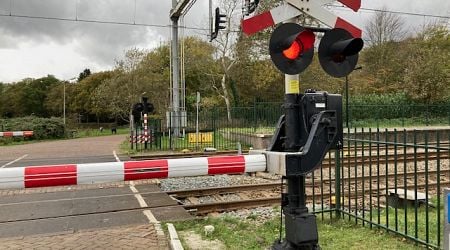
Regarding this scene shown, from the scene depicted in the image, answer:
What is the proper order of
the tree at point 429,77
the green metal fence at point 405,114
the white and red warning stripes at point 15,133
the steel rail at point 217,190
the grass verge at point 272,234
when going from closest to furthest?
the grass verge at point 272,234 → the steel rail at point 217,190 → the green metal fence at point 405,114 → the tree at point 429,77 → the white and red warning stripes at point 15,133

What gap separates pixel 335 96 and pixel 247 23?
1054 millimetres

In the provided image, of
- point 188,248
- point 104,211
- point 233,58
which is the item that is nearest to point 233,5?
point 233,58

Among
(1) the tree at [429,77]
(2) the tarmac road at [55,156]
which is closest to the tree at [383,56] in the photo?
(1) the tree at [429,77]

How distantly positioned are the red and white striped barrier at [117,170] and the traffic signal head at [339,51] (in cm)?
108

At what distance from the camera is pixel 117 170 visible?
12.7 feet

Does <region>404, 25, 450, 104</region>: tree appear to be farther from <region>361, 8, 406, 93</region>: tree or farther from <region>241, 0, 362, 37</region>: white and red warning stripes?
<region>241, 0, 362, 37</region>: white and red warning stripes

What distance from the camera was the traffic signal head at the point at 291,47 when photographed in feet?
11.3

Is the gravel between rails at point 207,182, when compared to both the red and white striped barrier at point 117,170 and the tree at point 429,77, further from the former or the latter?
the tree at point 429,77

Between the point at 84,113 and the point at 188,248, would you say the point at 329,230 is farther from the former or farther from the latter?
the point at 84,113

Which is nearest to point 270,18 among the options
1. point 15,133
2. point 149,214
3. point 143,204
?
point 149,214

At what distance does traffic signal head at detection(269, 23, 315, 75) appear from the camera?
3453mm

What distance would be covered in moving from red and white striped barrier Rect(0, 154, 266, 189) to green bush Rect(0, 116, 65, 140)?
33215 millimetres

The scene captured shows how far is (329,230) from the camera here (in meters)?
5.64

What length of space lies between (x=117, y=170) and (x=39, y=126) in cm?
3389
